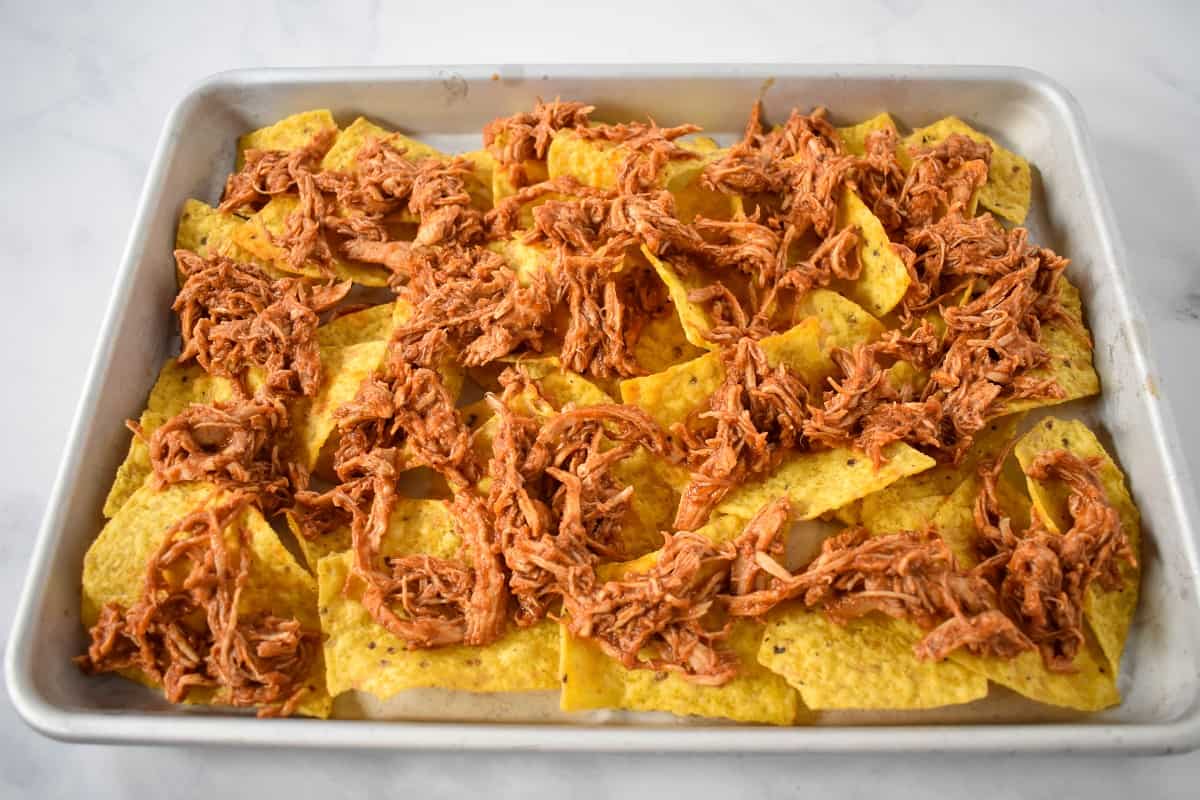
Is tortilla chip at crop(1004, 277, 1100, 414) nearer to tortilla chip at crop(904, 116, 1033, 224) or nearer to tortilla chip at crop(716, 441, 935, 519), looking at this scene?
tortilla chip at crop(904, 116, 1033, 224)

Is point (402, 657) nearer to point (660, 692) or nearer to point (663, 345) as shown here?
point (660, 692)

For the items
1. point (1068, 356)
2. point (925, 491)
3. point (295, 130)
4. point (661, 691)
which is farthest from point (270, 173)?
point (1068, 356)

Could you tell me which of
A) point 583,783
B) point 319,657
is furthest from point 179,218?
point 583,783

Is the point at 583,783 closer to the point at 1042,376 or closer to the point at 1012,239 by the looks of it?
the point at 1042,376

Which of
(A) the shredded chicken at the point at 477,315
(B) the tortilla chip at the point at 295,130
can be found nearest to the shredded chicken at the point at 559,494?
(A) the shredded chicken at the point at 477,315

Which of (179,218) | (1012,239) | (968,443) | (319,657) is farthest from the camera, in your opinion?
(179,218)

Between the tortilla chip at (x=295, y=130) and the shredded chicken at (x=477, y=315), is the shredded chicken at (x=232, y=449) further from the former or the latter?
the tortilla chip at (x=295, y=130)

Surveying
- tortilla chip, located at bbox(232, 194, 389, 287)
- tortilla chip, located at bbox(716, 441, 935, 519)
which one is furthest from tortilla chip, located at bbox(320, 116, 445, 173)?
tortilla chip, located at bbox(716, 441, 935, 519)
